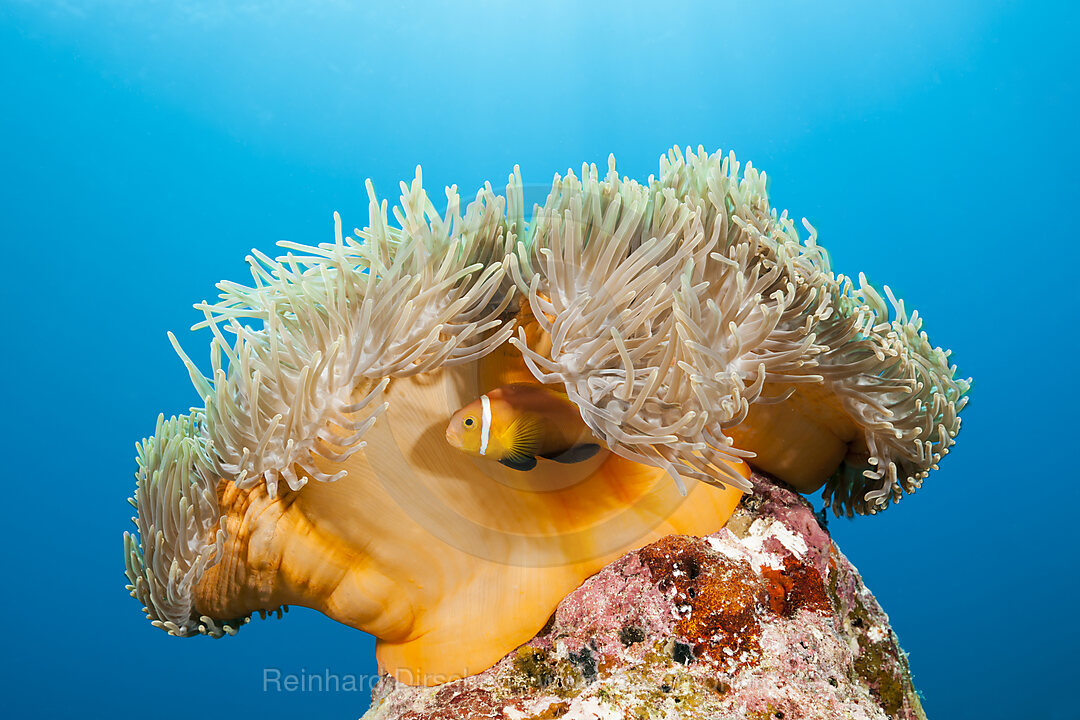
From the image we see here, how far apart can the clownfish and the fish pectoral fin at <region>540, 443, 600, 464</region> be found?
0.04ft

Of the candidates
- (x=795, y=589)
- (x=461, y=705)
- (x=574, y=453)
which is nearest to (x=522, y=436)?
(x=574, y=453)

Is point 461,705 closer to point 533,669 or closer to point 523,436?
point 533,669

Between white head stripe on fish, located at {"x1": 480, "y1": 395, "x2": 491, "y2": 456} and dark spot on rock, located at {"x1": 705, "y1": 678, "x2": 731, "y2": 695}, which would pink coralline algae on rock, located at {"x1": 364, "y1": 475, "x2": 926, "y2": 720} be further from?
white head stripe on fish, located at {"x1": 480, "y1": 395, "x2": 491, "y2": 456}

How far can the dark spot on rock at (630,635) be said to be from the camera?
1361mm

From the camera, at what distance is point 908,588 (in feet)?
83.3

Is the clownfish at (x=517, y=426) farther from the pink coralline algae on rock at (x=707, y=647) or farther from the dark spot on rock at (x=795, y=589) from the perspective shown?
the dark spot on rock at (x=795, y=589)

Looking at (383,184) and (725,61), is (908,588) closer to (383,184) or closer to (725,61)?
(725,61)

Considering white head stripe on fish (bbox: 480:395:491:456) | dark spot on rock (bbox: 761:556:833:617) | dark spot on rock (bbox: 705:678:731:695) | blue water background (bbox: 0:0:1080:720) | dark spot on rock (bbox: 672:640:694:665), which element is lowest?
dark spot on rock (bbox: 705:678:731:695)

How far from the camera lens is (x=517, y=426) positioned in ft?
4.20

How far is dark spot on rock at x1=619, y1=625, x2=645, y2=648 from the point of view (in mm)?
1361

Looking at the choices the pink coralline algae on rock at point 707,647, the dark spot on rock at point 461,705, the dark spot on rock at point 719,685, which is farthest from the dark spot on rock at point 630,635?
the dark spot on rock at point 461,705

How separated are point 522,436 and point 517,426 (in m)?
0.03

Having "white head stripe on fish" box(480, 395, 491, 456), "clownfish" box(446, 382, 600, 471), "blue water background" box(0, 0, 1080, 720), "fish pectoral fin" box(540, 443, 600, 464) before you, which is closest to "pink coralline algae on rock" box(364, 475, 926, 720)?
"fish pectoral fin" box(540, 443, 600, 464)

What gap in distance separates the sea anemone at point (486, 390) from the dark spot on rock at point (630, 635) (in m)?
A: 0.20
